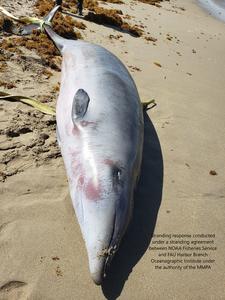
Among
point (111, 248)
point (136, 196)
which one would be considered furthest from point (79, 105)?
point (111, 248)

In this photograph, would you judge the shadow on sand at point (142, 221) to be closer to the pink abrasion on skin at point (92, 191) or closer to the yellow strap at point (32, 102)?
the pink abrasion on skin at point (92, 191)

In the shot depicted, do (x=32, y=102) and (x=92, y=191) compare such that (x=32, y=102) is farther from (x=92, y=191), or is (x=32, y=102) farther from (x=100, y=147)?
(x=92, y=191)

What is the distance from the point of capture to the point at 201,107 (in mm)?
7125

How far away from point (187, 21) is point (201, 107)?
24.6 ft

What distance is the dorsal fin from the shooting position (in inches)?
173

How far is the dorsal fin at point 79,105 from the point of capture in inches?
173

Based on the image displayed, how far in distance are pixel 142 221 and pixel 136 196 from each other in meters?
0.35

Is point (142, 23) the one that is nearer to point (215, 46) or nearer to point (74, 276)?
point (215, 46)

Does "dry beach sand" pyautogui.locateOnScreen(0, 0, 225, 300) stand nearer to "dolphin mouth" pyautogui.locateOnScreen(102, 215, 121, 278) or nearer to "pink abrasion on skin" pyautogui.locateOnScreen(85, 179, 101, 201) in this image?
"dolphin mouth" pyautogui.locateOnScreen(102, 215, 121, 278)

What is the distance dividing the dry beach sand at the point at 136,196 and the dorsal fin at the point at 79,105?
25.5 inches

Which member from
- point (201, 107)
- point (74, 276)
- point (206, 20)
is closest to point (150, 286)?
point (74, 276)

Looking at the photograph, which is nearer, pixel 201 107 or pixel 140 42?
pixel 201 107

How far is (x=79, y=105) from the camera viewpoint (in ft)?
14.7

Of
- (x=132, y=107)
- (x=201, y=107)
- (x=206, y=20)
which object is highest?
(x=132, y=107)
